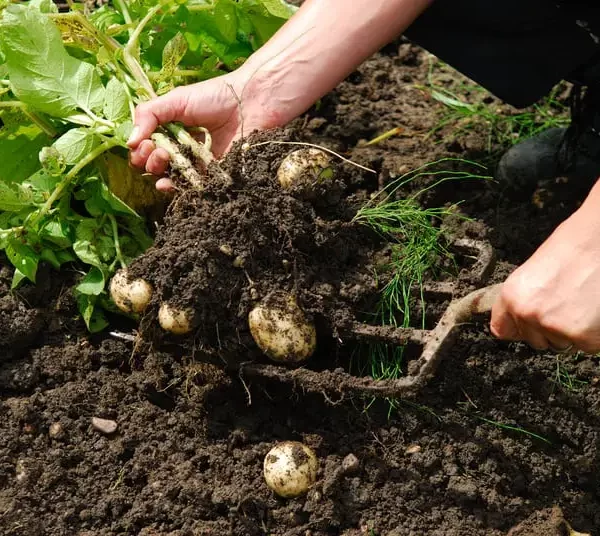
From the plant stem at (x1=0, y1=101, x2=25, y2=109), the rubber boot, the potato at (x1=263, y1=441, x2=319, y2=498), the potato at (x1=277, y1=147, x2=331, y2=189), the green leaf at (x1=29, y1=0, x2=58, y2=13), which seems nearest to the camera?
the potato at (x1=263, y1=441, x2=319, y2=498)

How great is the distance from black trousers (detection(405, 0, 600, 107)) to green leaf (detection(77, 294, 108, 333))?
48.2 inches

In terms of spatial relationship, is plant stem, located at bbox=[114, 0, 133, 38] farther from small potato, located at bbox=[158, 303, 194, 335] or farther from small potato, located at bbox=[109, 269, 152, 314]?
small potato, located at bbox=[158, 303, 194, 335]

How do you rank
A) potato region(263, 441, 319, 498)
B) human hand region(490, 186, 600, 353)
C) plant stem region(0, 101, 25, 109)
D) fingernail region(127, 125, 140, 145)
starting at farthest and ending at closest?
plant stem region(0, 101, 25, 109)
fingernail region(127, 125, 140, 145)
potato region(263, 441, 319, 498)
human hand region(490, 186, 600, 353)

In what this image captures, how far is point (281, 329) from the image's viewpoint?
1824mm

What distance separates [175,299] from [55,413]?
0.48 metres

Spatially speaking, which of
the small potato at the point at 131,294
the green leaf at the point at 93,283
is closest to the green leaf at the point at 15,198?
the green leaf at the point at 93,283

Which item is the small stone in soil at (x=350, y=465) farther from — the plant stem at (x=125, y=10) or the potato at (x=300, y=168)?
the plant stem at (x=125, y=10)

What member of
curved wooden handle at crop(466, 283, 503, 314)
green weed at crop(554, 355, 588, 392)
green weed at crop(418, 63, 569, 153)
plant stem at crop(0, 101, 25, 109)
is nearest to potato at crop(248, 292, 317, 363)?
curved wooden handle at crop(466, 283, 503, 314)

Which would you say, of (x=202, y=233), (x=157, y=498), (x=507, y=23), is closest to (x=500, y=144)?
(x=507, y=23)

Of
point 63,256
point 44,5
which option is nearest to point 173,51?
point 44,5

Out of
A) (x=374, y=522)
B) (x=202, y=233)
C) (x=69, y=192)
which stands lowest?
(x=374, y=522)

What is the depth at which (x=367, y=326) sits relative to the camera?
1.87 m

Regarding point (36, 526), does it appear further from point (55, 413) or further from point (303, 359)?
point (303, 359)

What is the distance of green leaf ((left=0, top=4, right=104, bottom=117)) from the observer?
6.72 feet
